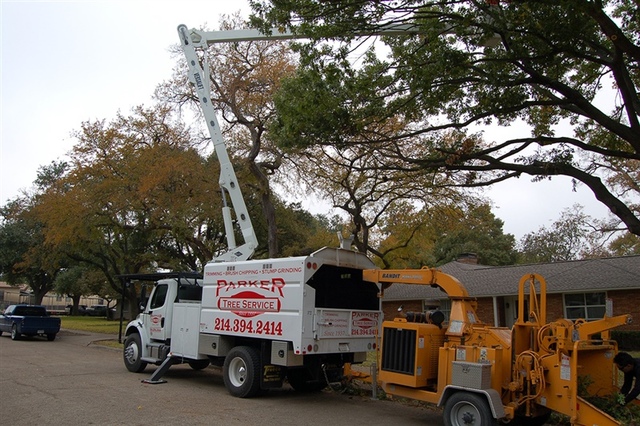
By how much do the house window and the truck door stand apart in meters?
17.4

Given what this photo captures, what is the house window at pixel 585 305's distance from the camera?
22453 mm

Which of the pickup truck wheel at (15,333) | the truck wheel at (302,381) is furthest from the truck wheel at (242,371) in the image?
the pickup truck wheel at (15,333)

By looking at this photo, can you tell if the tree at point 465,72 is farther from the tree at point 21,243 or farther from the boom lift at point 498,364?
the tree at point 21,243

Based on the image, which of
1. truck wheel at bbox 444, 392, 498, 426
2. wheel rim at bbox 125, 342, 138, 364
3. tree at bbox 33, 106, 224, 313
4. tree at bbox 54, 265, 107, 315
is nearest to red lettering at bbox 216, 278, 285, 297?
truck wheel at bbox 444, 392, 498, 426

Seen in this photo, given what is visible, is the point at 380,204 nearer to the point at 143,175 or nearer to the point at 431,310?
the point at 143,175

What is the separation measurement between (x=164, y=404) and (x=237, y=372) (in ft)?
5.50

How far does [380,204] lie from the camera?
945 inches

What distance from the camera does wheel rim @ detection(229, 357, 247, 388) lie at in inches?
427

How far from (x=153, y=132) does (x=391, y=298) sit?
50.3ft

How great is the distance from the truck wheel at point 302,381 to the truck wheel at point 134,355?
4.51m

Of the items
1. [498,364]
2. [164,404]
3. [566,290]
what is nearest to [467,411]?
[498,364]

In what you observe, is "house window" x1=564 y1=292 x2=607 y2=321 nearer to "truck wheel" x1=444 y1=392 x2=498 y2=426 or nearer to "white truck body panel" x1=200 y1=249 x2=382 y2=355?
"white truck body panel" x1=200 y1=249 x2=382 y2=355

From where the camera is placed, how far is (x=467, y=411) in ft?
25.0

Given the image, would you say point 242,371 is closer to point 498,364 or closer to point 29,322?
point 498,364
